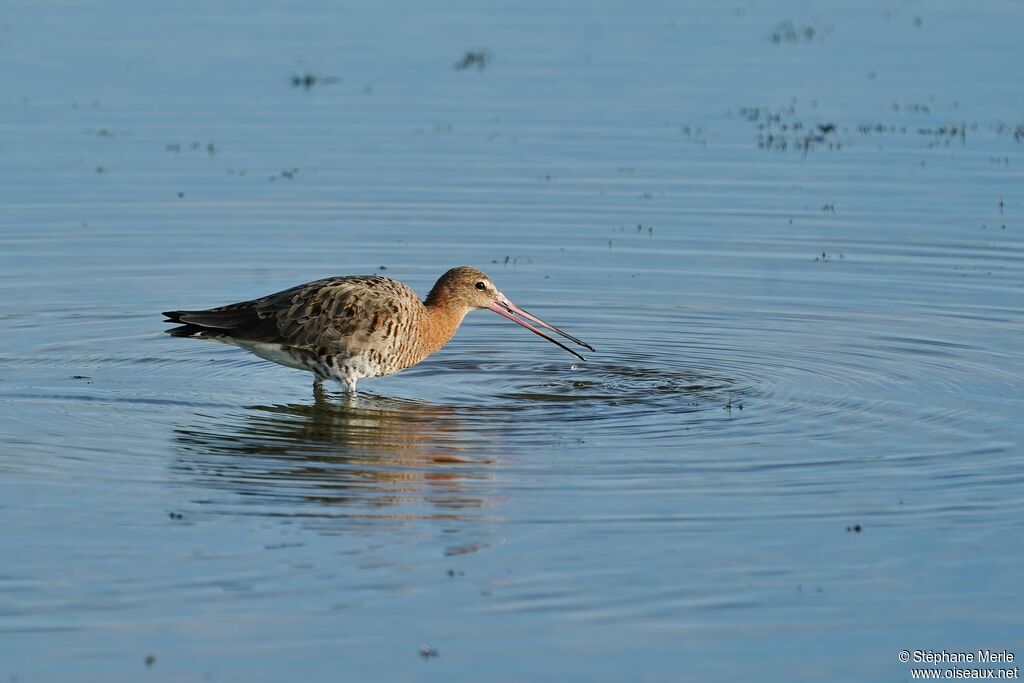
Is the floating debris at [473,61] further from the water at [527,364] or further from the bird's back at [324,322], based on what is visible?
the bird's back at [324,322]

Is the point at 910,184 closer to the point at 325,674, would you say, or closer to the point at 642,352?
the point at 642,352

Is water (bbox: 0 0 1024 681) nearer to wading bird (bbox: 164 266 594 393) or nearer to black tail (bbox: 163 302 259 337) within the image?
wading bird (bbox: 164 266 594 393)

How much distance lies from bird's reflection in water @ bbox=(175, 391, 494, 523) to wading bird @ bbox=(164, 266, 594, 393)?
308 mm

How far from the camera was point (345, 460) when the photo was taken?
11.0m

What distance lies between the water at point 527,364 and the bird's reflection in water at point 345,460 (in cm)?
4

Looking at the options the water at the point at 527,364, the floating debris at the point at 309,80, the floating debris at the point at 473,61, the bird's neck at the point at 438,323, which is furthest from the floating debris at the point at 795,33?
the bird's neck at the point at 438,323

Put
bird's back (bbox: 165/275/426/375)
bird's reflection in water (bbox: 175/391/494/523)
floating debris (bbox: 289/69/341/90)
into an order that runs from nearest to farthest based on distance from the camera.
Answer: bird's reflection in water (bbox: 175/391/494/523), bird's back (bbox: 165/275/426/375), floating debris (bbox: 289/69/341/90)

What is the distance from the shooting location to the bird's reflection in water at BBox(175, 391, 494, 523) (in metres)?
9.95

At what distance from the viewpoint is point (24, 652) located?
774cm

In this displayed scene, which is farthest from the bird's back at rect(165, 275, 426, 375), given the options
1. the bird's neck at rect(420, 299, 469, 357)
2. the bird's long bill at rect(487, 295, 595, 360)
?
the bird's long bill at rect(487, 295, 595, 360)

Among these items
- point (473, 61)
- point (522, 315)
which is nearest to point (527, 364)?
point (522, 315)

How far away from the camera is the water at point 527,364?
323 inches
